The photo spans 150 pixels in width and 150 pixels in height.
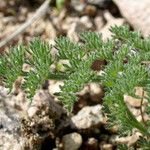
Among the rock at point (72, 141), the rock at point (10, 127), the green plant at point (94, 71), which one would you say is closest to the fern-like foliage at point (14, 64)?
the green plant at point (94, 71)

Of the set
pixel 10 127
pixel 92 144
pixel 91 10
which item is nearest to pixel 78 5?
pixel 91 10

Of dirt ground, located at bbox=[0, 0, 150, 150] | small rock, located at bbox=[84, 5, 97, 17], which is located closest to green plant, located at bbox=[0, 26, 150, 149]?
dirt ground, located at bbox=[0, 0, 150, 150]

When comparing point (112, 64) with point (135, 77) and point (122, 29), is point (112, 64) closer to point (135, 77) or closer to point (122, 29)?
point (135, 77)

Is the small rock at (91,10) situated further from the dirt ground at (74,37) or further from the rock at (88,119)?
the rock at (88,119)

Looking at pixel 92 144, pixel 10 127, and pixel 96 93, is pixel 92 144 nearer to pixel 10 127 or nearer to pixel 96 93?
pixel 96 93

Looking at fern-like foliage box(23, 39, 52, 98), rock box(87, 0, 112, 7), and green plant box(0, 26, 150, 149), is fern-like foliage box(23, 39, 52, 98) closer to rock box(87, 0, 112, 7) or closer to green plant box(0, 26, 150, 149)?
green plant box(0, 26, 150, 149)
